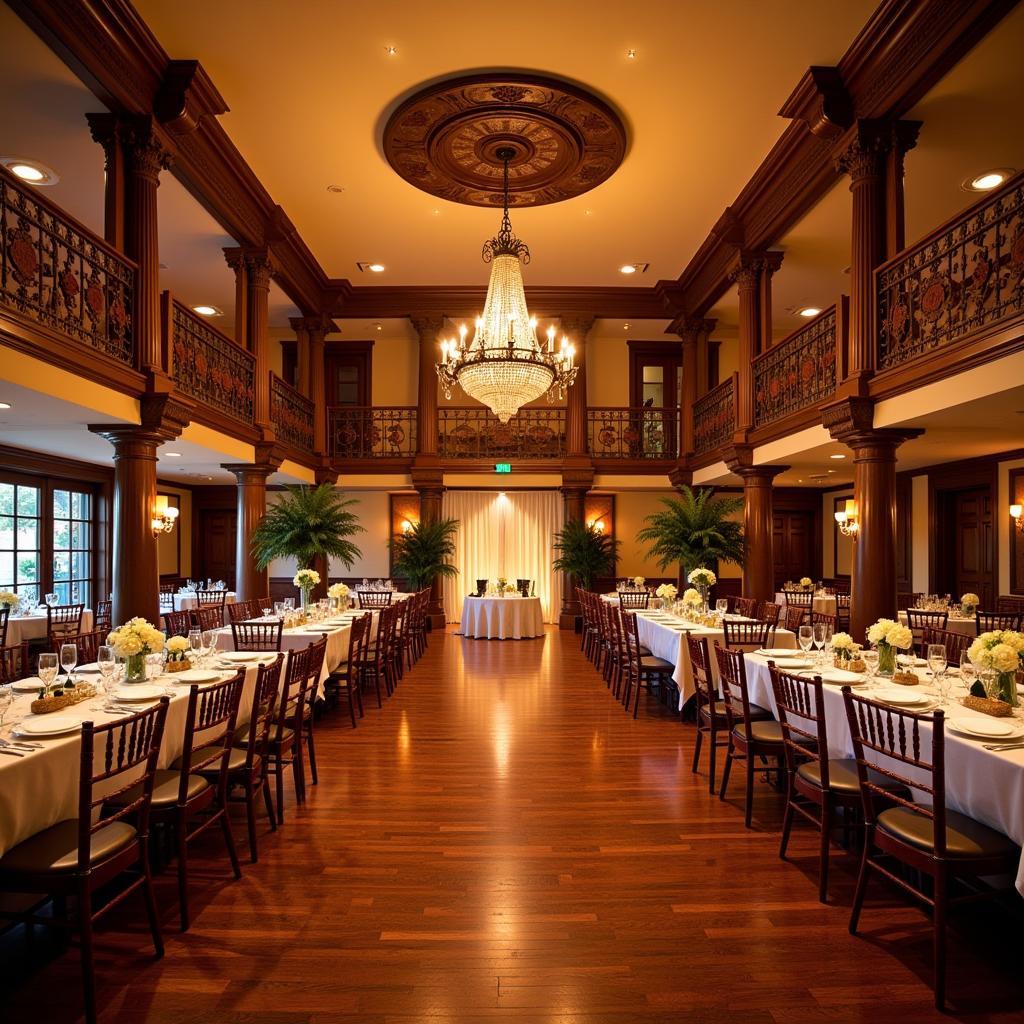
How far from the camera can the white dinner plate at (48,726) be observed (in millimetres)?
2965

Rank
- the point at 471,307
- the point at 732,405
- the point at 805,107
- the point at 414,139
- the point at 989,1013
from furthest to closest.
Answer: the point at 471,307 < the point at 732,405 < the point at 414,139 < the point at 805,107 < the point at 989,1013

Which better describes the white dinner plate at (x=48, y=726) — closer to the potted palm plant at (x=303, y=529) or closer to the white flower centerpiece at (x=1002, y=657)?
the white flower centerpiece at (x=1002, y=657)

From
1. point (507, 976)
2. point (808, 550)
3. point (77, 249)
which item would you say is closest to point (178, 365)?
point (77, 249)

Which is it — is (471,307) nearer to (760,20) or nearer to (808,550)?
(760,20)

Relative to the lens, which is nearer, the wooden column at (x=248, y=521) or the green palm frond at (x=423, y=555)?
the wooden column at (x=248, y=521)

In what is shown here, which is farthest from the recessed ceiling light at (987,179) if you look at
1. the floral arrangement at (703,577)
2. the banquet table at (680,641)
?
the banquet table at (680,641)

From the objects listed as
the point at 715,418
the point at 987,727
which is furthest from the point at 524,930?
the point at 715,418

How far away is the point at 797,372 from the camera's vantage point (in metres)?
8.12

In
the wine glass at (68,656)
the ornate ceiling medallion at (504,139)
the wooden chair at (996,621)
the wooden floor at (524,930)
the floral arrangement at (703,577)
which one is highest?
the ornate ceiling medallion at (504,139)

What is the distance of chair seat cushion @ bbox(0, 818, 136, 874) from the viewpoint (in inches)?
98.8

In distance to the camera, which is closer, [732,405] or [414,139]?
[414,139]

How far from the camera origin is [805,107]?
6824 mm

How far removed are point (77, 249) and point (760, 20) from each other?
19.3ft

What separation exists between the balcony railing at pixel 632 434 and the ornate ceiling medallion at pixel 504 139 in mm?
5580
